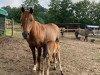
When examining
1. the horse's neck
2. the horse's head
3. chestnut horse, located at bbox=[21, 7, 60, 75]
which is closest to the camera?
the horse's head

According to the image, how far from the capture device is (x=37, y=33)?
8109 mm

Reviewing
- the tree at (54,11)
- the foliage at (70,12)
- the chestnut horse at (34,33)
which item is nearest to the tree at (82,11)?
the foliage at (70,12)

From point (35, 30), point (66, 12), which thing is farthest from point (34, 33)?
point (66, 12)

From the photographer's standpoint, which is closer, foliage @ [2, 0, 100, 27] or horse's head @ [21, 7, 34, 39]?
horse's head @ [21, 7, 34, 39]

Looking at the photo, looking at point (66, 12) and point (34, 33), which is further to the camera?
point (66, 12)

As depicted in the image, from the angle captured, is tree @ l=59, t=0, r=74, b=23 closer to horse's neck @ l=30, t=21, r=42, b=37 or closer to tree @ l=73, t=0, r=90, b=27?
tree @ l=73, t=0, r=90, b=27

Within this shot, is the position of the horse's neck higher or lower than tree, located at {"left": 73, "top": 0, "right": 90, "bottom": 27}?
lower

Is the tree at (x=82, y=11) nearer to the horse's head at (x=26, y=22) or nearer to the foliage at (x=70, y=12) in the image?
the foliage at (x=70, y=12)

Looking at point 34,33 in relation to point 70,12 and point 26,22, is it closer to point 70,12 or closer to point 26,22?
point 26,22

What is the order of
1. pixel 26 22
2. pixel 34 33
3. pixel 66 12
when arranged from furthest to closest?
pixel 66 12 → pixel 34 33 → pixel 26 22

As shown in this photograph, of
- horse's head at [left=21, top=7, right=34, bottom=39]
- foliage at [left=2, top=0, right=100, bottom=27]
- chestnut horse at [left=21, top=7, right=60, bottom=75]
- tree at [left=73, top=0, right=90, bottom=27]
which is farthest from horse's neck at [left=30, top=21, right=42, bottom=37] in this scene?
tree at [left=73, top=0, right=90, bottom=27]

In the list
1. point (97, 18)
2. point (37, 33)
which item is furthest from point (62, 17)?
point (37, 33)

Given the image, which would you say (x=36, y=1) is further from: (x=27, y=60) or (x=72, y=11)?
(x=27, y=60)

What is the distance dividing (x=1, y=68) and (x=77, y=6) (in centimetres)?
5740
